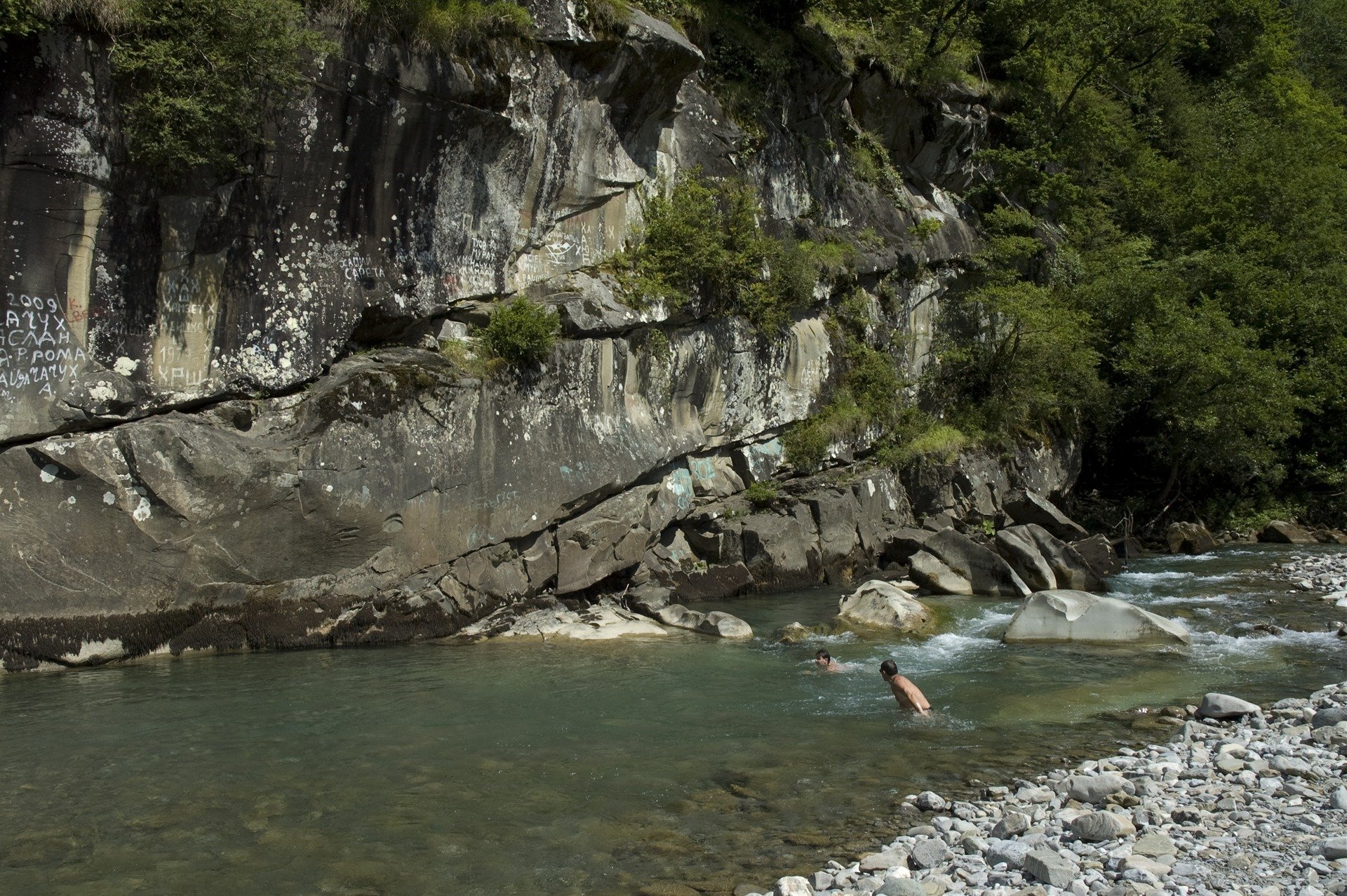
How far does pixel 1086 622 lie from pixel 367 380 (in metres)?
10.1

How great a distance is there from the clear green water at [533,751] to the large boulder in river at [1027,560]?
361cm

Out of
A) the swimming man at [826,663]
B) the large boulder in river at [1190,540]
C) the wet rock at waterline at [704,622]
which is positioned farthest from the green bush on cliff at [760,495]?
the large boulder in river at [1190,540]

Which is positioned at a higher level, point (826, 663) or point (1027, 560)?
point (1027, 560)

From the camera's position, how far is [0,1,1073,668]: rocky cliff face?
11.4 m

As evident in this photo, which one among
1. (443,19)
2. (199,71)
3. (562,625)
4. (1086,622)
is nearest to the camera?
(199,71)

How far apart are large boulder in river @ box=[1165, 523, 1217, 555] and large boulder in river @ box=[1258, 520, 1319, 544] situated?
1481 millimetres

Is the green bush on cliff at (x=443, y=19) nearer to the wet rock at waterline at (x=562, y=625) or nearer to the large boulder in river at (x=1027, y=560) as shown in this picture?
the wet rock at waterline at (x=562, y=625)

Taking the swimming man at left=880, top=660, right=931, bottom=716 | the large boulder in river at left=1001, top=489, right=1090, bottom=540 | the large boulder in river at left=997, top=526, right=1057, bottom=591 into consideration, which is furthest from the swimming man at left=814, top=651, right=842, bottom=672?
the large boulder in river at left=1001, top=489, right=1090, bottom=540

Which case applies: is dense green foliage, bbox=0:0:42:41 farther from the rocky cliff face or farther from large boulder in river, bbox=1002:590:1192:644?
large boulder in river, bbox=1002:590:1192:644

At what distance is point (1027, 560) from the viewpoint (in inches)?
664

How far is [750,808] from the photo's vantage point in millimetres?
6992

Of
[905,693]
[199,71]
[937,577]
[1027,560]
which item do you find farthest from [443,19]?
[1027,560]

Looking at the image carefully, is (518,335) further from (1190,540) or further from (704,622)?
(1190,540)

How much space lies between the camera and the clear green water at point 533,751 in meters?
6.20
